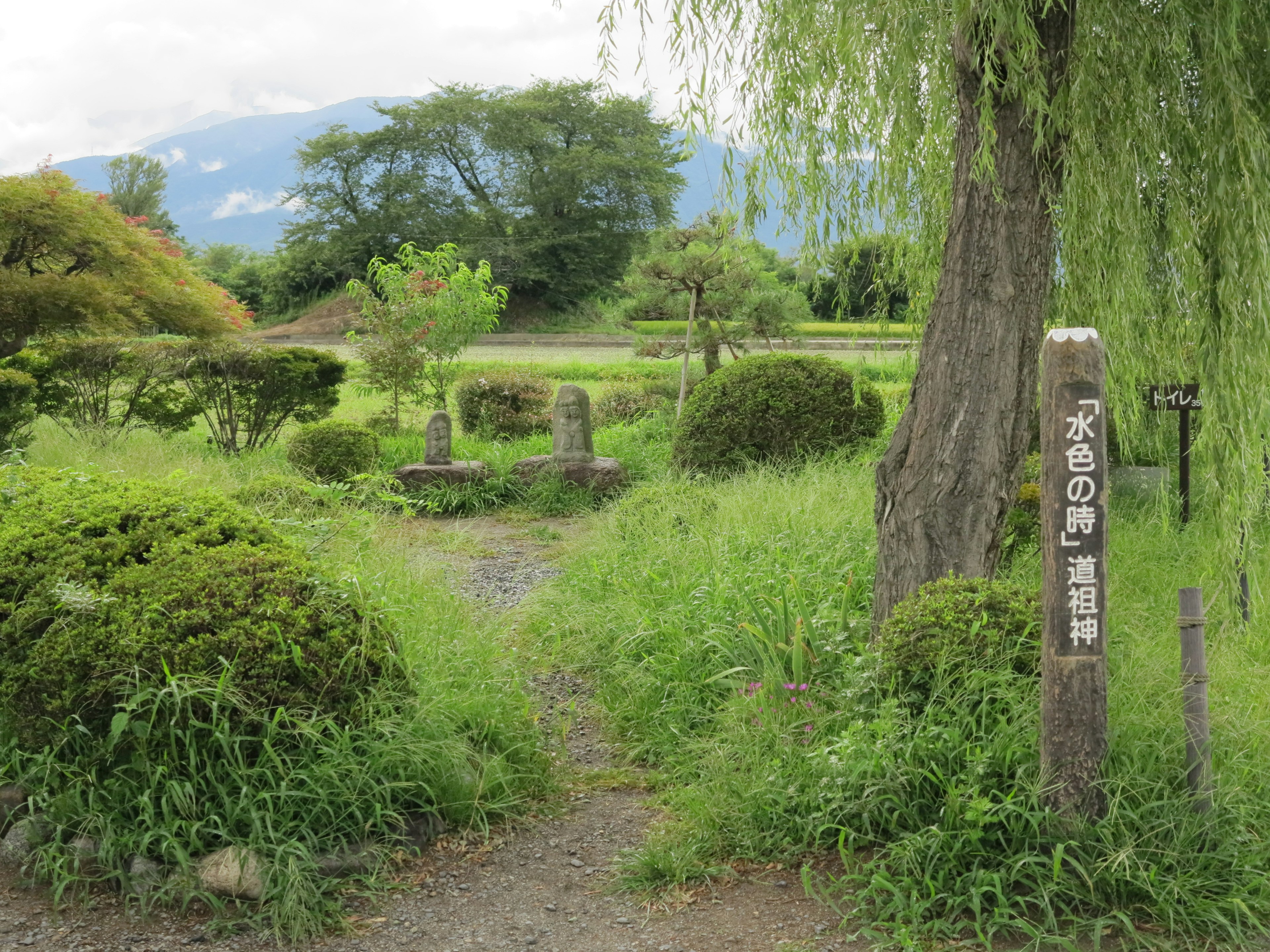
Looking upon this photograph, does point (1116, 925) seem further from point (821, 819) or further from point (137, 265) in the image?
point (137, 265)

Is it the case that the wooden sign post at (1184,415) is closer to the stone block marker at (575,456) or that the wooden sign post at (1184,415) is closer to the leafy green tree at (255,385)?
the stone block marker at (575,456)

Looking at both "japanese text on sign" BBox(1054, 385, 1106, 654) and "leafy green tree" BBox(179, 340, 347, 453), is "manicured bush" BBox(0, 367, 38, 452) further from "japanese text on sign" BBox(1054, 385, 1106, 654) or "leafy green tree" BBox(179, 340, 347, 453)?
"japanese text on sign" BBox(1054, 385, 1106, 654)

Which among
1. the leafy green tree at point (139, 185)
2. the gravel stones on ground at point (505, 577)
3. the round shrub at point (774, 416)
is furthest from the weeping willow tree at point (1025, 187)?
the leafy green tree at point (139, 185)

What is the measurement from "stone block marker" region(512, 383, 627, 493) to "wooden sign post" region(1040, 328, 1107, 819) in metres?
7.01

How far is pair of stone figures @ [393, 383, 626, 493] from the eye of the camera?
1004cm

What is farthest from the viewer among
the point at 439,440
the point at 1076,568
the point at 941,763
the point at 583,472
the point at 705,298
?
the point at 705,298

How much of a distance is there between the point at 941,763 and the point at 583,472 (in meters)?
6.83

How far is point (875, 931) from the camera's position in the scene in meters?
3.05

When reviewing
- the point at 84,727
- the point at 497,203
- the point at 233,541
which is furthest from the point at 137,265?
the point at 497,203

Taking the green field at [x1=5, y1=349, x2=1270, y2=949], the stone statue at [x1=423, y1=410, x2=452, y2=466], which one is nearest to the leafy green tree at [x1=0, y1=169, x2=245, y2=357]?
the stone statue at [x1=423, y1=410, x2=452, y2=466]

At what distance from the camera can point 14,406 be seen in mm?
9727

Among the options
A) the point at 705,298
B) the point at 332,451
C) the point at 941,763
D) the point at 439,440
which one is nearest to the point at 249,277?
the point at 705,298

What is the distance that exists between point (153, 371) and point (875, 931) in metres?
10.4

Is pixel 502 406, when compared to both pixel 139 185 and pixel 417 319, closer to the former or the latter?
pixel 417 319
